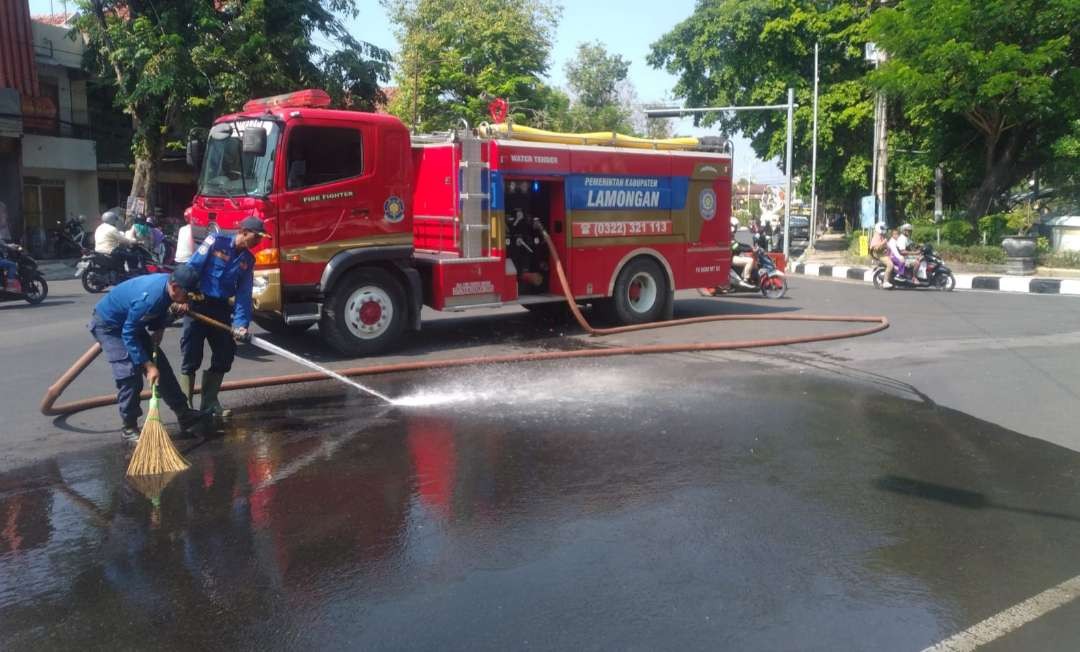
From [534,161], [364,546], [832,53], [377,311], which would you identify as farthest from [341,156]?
[832,53]

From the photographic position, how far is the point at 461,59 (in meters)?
30.1

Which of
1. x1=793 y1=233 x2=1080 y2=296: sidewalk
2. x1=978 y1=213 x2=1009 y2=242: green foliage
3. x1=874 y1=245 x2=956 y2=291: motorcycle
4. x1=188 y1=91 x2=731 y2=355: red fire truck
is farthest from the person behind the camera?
x1=978 y1=213 x2=1009 y2=242: green foliage

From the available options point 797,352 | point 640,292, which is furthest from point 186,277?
point 640,292

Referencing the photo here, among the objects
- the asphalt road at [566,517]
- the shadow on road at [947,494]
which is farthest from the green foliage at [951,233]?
the shadow on road at [947,494]

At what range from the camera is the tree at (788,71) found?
30797mm

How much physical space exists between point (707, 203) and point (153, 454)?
29.2 feet

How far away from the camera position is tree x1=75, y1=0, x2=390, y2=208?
21.1m

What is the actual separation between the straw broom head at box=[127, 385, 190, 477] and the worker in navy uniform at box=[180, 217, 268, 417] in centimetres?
110

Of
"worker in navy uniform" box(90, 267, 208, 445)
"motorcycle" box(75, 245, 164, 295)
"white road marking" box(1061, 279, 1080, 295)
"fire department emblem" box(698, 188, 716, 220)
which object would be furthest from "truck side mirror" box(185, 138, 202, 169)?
"white road marking" box(1061, 279, 1080, 295)

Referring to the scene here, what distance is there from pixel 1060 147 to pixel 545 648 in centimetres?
2272

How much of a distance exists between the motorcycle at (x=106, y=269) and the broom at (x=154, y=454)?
972cm

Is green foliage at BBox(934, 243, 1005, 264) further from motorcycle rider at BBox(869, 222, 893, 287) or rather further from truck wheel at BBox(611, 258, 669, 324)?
truck wheel at BBox(611, 258, 669, 324)

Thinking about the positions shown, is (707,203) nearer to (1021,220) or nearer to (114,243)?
(114,243)

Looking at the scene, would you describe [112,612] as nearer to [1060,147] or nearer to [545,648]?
[545,648]
